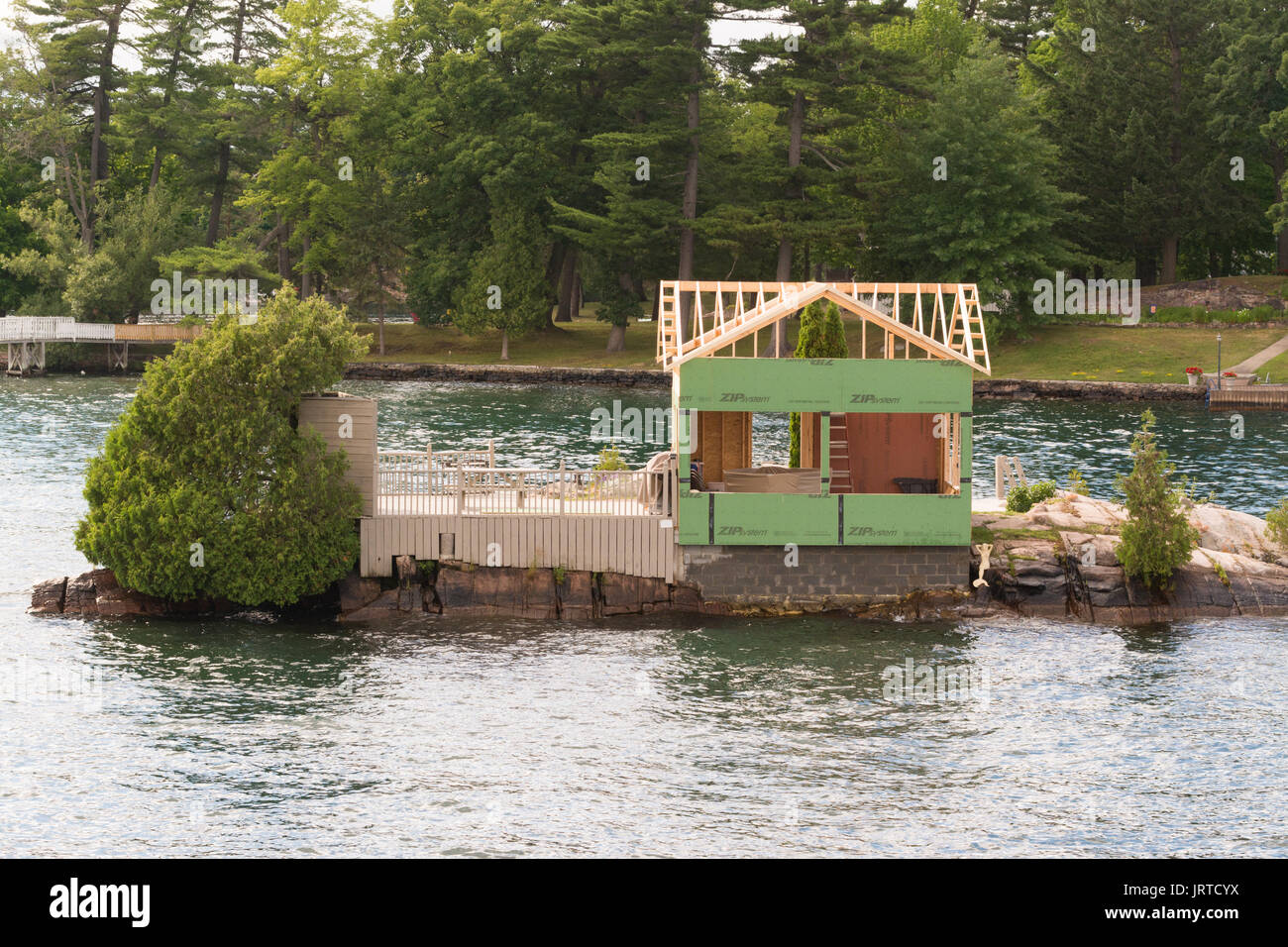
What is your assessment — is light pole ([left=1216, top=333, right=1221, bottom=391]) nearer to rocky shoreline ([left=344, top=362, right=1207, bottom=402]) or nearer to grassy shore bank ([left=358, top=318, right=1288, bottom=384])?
grassy shore bank ([left=358, top=318, right=1288, bottom=384])

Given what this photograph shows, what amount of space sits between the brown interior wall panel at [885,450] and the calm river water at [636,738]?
571 cm

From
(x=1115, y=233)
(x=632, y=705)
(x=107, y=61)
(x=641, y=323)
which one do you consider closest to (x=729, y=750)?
(x=632, y=705)

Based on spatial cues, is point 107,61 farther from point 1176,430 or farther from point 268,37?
point 1176,430

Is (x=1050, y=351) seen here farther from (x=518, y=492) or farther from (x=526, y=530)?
(x=526, y=530)

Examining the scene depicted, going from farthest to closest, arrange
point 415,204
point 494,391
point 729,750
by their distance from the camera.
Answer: point 415,204, point 494,391, point 729,750

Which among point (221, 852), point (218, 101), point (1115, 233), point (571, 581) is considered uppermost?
point (218, 101)

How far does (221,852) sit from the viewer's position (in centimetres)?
2028

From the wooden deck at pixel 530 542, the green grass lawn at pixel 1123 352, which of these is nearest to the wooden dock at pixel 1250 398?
the green grass lawn at pixel 1123 352

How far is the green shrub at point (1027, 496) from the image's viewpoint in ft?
119

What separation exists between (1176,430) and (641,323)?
5198 cm

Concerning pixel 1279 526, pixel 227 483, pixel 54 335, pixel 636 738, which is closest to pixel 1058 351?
pixel 1279 526

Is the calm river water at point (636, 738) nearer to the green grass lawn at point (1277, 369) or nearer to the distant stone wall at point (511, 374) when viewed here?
the green grass lawn at point (1277, 369)

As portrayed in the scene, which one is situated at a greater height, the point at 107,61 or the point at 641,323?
the point at 107,61
